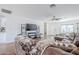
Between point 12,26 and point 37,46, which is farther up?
point 12,26

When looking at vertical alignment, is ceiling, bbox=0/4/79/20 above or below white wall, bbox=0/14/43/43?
above

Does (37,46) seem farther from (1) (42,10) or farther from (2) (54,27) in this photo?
(1) (42,10)

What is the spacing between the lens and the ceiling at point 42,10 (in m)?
1.89

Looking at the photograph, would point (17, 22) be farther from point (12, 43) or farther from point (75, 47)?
point (75, 47)

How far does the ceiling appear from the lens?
1.89m

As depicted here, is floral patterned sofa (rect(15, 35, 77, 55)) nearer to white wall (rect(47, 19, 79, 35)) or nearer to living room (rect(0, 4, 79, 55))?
living room (rect(0, 4, 79, 55))

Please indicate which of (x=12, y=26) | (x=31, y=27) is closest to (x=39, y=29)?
(x=31, y=27)

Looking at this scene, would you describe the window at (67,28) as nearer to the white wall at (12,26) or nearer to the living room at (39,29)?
the living room at (39,29)

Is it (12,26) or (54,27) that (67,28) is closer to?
(54,27)

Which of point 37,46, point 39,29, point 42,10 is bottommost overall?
point 37,46

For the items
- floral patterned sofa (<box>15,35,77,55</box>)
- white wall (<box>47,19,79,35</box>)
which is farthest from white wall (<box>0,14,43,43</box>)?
white wall (<box>47,19,79,35</box>)

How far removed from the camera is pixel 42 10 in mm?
1940

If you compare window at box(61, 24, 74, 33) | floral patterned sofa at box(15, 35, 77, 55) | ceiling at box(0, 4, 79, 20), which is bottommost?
floral patterned sofa at box(15, 35, 77, 55)
